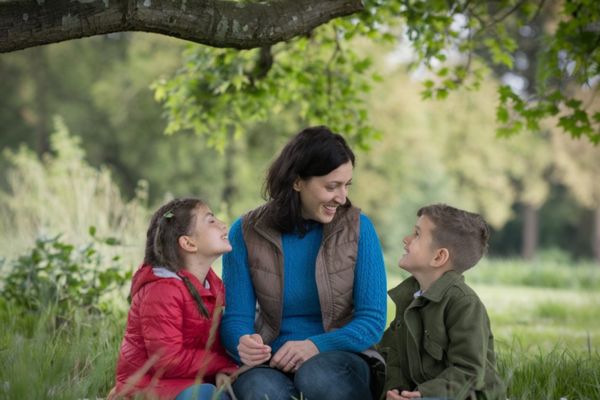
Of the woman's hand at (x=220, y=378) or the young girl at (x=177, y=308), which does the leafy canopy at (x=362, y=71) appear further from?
the woman's hand at (x=220, y=378)

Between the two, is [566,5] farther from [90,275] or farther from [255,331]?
[90,275]

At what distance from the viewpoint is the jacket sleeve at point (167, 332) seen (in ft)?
9.46

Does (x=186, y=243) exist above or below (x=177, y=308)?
above

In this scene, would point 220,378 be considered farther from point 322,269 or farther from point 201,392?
point 322,269

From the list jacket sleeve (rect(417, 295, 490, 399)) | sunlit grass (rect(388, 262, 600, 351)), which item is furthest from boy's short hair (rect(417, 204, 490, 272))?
sunlit grass (rect(388, 262, 600, 351))

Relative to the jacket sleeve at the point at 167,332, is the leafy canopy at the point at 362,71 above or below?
above

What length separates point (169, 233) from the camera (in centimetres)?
314

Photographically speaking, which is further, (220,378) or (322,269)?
(322,269)

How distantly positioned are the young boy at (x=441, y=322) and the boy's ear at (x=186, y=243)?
2.74ft

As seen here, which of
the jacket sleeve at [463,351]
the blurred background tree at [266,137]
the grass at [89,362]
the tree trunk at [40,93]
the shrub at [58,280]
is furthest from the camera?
the tree trunk at [40,93]

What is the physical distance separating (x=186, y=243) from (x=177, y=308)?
0.30m

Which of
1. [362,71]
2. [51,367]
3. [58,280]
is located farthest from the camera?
[362,71]

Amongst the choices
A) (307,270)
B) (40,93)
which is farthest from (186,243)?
(40,93)

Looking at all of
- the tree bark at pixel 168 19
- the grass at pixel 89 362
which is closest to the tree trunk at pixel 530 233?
the grass at pixel 89 362
